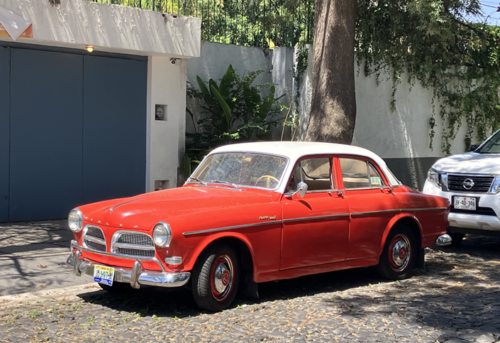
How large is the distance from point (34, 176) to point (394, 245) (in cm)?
634

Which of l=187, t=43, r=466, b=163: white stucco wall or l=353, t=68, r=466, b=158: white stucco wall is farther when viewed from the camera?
l=353, t=68, r=466, b=158: white stucco wall

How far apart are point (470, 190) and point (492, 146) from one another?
5.33 ft

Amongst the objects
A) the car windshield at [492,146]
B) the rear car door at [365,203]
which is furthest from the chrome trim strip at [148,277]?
the car windshield at [492,146]

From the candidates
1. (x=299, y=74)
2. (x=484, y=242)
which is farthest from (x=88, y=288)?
(x=299, y=74)

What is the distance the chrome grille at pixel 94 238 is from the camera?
6.10m

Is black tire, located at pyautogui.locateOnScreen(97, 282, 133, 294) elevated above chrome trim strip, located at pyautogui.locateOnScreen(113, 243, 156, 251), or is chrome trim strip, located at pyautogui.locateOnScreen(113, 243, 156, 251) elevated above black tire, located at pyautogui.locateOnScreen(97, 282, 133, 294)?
chrome trim strip, located at pyautogui.locateOnScreen(113, 243, 156, 251)

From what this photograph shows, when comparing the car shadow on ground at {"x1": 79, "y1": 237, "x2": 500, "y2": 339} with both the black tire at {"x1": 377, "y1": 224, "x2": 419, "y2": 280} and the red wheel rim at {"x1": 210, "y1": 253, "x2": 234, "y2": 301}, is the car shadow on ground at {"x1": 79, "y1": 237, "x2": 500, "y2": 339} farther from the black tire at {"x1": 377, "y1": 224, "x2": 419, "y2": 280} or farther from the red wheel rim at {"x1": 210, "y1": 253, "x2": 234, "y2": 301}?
the red wheel rim at {"x1": 210, "y1": 253, "x2": 234, "y2": 301}

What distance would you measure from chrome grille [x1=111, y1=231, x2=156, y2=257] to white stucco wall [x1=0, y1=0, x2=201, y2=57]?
18.1 ft

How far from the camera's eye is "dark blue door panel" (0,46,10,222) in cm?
1045

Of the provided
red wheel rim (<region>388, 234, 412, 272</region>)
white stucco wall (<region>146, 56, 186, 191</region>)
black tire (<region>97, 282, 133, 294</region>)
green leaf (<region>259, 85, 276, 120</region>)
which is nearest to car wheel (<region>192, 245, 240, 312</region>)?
black tire (<region>97, 282, 133, 294</region>)

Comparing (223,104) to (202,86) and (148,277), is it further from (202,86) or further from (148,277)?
(148,277)

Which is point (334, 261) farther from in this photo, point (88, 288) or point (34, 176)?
point (34, 176)

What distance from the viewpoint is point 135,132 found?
1202cm

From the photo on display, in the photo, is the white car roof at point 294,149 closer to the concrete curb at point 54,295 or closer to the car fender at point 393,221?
the car fender at point 393,221
